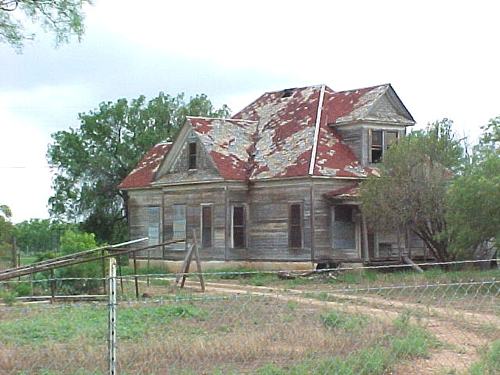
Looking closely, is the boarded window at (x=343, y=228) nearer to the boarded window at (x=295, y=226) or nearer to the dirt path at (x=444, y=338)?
the boarded window at (x=295, y=226)

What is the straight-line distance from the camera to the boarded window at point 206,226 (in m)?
34.1

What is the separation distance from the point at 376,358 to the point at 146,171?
96.7ft

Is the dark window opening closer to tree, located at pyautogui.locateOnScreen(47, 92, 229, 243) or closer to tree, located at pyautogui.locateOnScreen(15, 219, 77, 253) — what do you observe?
tree, located at pyautogui.locateOnScreen(47, 92, 229, 243)

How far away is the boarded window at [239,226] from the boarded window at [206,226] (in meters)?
0.98

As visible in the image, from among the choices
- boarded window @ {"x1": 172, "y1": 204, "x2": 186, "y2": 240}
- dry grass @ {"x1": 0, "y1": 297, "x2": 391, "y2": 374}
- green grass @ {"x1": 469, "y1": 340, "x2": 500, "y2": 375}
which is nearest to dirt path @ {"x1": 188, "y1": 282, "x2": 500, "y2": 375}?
green grass @ {"x1": 469, "y1": 340, "x2": 500, "y2": 375}

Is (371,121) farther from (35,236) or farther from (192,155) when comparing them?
(35,236)

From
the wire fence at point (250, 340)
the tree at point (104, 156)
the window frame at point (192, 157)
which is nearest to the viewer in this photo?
the wire fence at point (250, 340)

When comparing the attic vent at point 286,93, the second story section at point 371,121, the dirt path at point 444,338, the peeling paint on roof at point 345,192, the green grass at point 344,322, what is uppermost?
the attic vent at point 286,93

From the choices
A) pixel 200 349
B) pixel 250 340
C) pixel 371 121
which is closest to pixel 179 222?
pixel 371 121

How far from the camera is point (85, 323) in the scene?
1476 cm

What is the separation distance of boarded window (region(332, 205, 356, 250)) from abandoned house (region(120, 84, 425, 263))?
4 cm

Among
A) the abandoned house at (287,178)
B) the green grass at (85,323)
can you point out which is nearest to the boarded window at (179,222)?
the abandoned house at (287,178)

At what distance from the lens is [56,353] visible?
36.5 feet

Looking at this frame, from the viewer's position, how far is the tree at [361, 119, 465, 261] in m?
28.8
